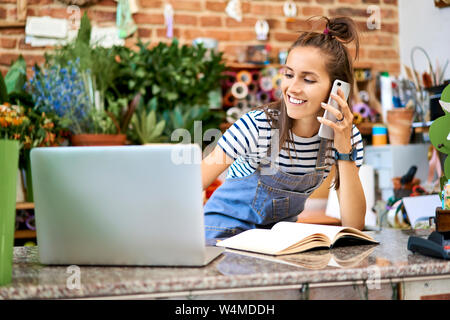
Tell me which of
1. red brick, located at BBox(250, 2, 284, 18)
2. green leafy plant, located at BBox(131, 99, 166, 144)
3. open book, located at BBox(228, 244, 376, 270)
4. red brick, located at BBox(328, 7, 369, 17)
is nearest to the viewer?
open book, located at BBox(228, 244, 376, 270)

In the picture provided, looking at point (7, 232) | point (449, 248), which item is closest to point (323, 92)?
point (449, 248)

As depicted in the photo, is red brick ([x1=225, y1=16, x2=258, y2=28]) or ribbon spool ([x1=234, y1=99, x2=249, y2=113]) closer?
ribbon spool ([x1=234, y1=99, x2=249, y2=113])

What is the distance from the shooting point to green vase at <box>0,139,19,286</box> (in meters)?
0.79

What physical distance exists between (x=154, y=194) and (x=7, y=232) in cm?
23

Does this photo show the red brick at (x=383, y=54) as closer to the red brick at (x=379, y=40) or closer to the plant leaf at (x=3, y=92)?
the red brick at (x=379, y=40)

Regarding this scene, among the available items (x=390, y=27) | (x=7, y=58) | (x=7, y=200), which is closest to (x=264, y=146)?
(x=7, y=200)

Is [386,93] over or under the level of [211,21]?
under

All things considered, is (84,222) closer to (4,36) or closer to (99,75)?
(99,75)

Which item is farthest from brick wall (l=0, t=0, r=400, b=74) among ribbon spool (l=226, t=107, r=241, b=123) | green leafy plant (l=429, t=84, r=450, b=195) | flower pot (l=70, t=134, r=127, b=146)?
green leafy plant (l=429, t=84, r=450, b=195)

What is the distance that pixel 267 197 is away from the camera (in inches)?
62.9

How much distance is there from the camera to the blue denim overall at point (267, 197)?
1.59 m

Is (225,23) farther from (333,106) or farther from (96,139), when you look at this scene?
(333,106)

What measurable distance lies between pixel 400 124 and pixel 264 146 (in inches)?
72.5

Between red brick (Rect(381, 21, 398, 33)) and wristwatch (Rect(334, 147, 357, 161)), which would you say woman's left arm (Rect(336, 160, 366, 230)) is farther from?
red brick (Rect(381, 21, 398, 33))
